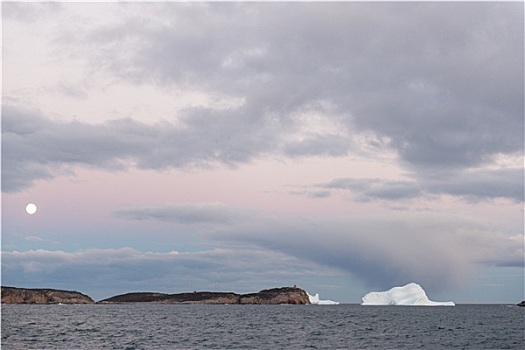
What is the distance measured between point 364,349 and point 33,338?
44548 millimetres

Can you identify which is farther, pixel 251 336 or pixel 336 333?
pixel 336 333

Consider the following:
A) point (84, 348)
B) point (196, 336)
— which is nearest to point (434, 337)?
point (196, 336)

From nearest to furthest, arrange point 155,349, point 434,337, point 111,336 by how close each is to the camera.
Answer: point 155,349 < point 111,336 < point 434,337

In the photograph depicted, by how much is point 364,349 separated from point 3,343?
4409cm

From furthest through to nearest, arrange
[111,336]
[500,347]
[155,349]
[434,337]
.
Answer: [434,337] < [111,336] < [500,347] < [155,349]

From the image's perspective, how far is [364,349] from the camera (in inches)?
2891

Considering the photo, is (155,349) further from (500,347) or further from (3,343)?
(500,347)

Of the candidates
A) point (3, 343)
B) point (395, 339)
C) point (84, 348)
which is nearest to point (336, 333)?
point (395, 339)

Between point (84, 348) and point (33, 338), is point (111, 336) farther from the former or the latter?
point (84, 348)

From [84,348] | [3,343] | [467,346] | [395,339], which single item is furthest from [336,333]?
[3,343]

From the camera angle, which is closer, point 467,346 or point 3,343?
point 3,343

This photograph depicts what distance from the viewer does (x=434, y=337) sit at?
309 ft

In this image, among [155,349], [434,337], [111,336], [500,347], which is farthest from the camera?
[434,337]

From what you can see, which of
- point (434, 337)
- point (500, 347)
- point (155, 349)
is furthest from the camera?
point (434, 337)
